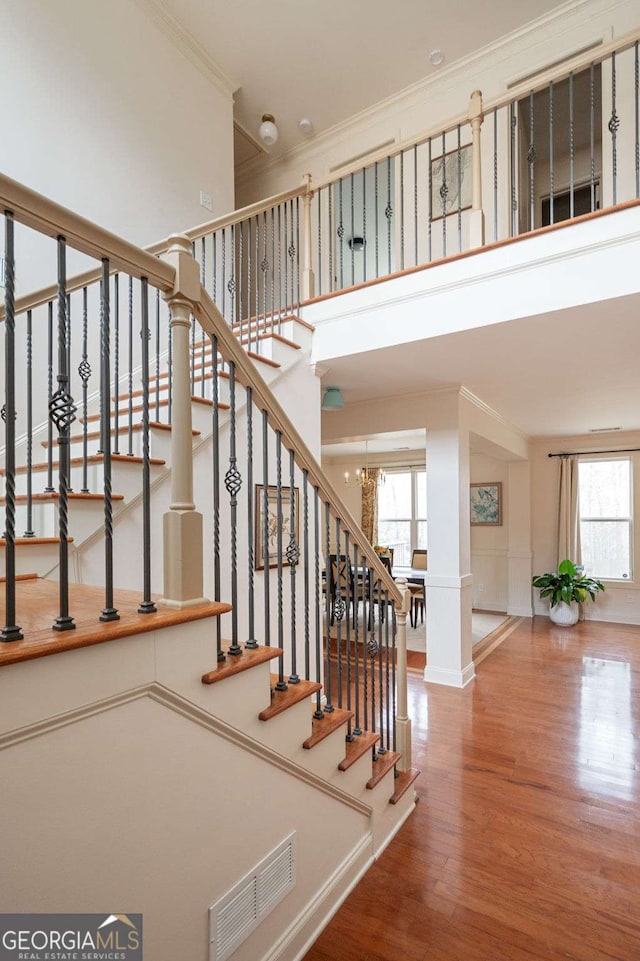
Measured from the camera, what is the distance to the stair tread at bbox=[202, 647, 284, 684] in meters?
1.29

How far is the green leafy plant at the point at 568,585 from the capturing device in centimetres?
681

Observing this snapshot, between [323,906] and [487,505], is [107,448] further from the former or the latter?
[487,505]

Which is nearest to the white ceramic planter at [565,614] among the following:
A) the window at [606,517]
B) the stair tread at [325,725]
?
the window at [606,517]

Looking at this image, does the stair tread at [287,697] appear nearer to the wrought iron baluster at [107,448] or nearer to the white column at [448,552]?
the wrought iron baluster at [107,448]

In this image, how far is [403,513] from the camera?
920cm

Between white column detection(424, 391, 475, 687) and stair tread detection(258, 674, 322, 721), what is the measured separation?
304cm

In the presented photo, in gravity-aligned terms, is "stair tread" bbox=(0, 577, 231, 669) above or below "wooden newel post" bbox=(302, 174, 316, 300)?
below

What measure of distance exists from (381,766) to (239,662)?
133 centimetres

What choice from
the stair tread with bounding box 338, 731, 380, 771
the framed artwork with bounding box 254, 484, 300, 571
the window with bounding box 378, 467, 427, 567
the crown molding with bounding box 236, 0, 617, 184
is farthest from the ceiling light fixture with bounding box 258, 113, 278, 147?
the window with bounding box 378, 467, 427, 567

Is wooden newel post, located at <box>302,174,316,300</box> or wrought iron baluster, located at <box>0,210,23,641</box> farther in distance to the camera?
wooden newel post, located at <box>302,174,316,300</box>

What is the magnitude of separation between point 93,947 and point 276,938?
0.82m

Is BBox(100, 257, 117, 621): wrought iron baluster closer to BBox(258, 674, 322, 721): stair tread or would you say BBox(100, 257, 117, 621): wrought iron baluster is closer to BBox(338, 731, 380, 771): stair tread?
BBox(258, 674, 322, 721): stair tread

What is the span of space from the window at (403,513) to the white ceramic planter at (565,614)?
251 cm

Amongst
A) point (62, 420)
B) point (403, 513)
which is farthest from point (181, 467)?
point (403, 513)
